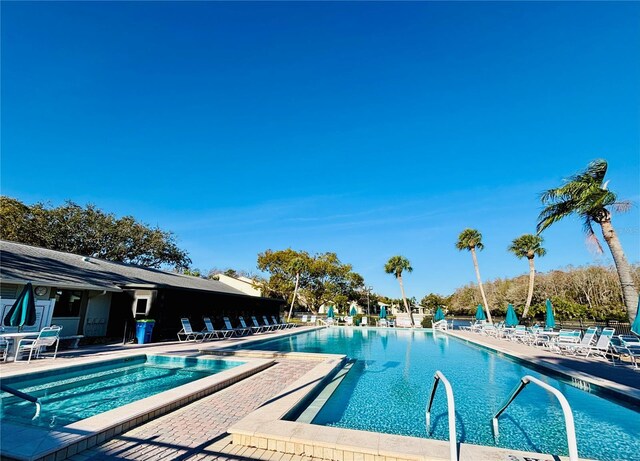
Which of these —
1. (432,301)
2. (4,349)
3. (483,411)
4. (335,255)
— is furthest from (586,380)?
(432,301)

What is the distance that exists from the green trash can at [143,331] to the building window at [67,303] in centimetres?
226

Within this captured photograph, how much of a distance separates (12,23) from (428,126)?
19707 mm

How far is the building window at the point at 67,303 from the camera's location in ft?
37.8

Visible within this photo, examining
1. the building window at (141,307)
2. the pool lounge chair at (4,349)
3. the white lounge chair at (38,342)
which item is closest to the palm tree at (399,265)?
the building window at (141,307)

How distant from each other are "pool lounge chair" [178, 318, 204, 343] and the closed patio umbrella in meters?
5.63

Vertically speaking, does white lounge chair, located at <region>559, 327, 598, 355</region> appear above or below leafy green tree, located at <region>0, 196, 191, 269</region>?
below

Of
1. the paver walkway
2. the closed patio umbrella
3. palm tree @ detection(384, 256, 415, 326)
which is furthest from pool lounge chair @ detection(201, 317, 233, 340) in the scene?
palm tree @ detection(384, 256, 415, 326)

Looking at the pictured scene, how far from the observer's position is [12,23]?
33.4 ft

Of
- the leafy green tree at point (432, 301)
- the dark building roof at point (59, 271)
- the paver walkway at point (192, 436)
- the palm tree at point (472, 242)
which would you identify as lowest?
the paver walkway at point (192, 436)

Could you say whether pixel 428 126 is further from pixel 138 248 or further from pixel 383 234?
pixel 138 248

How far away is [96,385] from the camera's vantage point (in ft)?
23.1

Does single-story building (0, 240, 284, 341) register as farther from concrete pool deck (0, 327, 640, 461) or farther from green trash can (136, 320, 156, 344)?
concrete pool deck (0, 327, 640, 461)

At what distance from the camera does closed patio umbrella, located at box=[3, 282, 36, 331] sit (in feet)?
27.4

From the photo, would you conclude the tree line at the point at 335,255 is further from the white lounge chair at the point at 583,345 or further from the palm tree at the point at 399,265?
the white lounge chair at the point at 583,345
